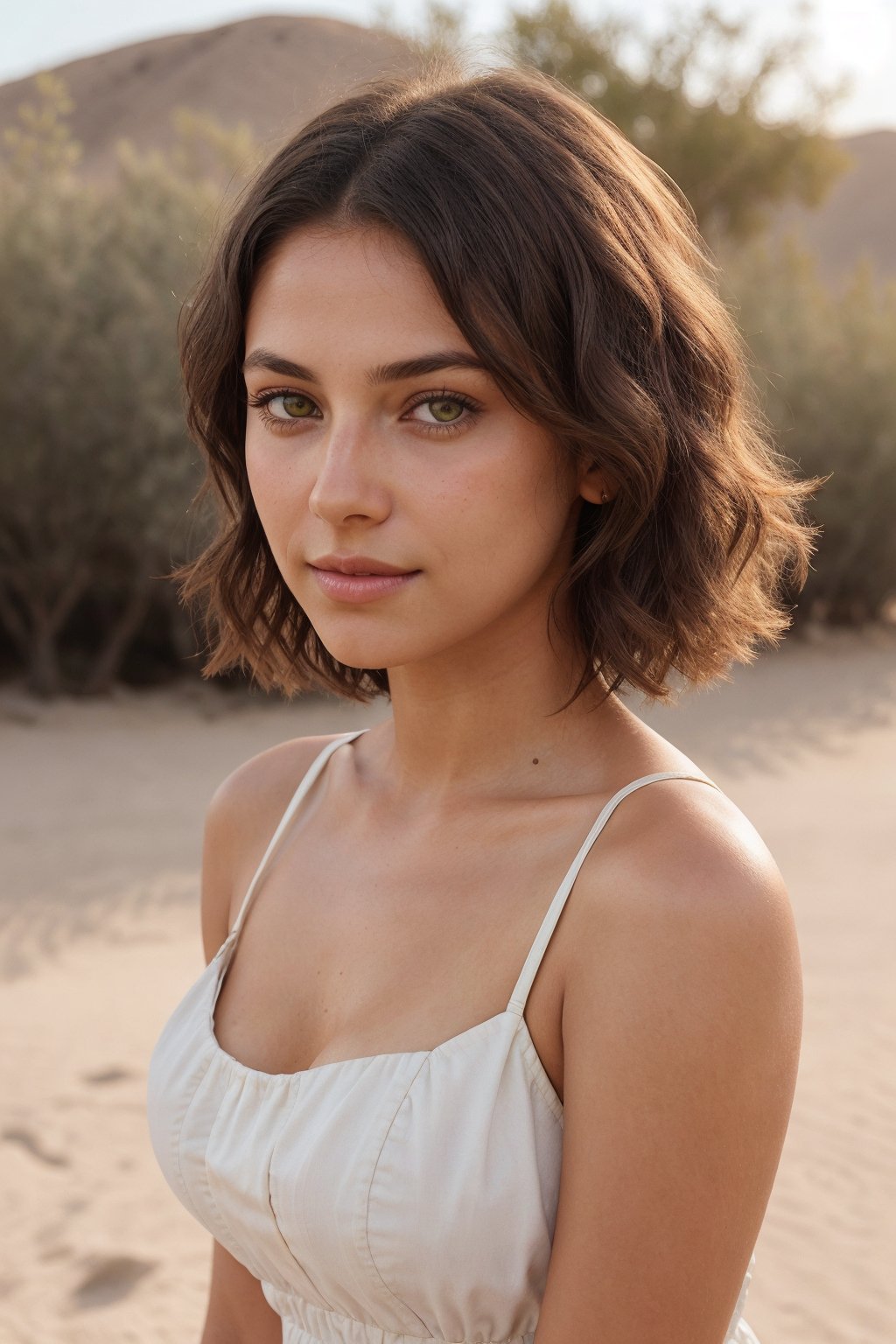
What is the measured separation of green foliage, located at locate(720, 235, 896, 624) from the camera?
46.0 ft

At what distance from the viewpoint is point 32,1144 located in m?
4.61

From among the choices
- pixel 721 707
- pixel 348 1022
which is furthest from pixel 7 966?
pixel 721 707

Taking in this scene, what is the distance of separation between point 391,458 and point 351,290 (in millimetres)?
190

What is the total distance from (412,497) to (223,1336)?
1280 mm

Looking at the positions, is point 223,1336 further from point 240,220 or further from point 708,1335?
point 240,220

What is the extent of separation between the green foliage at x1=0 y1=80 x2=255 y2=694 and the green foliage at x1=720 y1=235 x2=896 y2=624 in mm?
6270

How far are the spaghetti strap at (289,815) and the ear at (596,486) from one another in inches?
22.3

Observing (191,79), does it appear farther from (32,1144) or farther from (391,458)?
(391,458)

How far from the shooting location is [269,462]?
158cm

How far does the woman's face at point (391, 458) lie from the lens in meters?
1.43

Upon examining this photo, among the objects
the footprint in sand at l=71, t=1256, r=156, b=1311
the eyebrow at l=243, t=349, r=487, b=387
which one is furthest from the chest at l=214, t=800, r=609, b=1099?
the footprint in sand at l=71, t=1256, r=156, b=1311

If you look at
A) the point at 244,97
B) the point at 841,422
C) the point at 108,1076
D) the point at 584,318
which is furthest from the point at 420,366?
the point at 244,97

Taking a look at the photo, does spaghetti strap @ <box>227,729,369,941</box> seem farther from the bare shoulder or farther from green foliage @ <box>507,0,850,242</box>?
Answer: green foliage @ <box>507,0,850,242</box>

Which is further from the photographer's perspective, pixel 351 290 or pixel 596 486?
pixel 596 486
